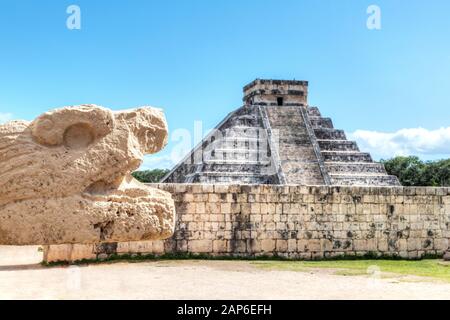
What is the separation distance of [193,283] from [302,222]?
16.7 ft

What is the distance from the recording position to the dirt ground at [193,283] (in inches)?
272

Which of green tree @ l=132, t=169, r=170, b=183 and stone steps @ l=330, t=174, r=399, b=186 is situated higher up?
green tree @ l=132, t=169, r=170, b=183

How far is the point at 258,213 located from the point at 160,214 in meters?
8.35

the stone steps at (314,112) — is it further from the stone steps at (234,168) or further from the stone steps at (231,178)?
the stone steps at (231,178)

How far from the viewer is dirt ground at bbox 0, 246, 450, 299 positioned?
6914 mm

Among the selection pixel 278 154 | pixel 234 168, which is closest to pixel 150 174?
pixel 278 154

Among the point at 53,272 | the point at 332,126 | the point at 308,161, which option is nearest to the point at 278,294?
the point at 53,272

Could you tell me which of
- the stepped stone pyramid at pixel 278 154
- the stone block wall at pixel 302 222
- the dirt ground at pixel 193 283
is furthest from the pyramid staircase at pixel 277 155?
the dirt ground at pixel 193 283

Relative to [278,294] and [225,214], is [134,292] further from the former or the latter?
[225,214]

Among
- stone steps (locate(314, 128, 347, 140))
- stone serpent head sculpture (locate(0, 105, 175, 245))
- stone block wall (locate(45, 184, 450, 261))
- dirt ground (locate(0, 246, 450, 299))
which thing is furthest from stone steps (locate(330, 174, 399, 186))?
stone serpent head sculpture (locate(0, 105, 175, 245))

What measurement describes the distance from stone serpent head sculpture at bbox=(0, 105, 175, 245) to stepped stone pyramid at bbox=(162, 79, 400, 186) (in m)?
20.7

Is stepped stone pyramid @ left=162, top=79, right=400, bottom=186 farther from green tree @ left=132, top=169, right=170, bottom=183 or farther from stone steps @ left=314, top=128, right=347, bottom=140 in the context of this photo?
green tree @ left=132, top=169, right=170, bottom=183

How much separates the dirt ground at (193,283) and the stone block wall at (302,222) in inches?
31.7

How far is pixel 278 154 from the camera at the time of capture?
98.8 feet
